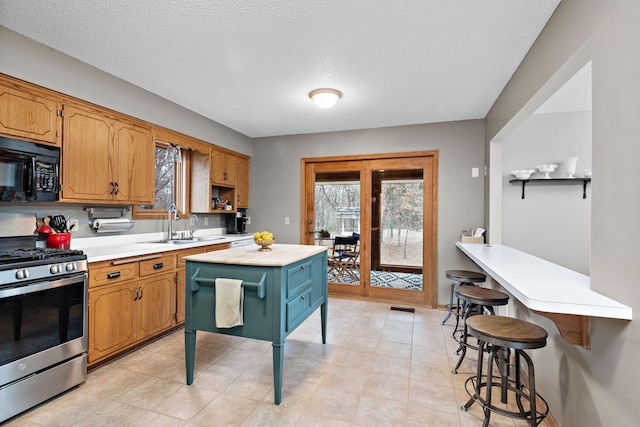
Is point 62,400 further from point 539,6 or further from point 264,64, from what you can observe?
point 539,6

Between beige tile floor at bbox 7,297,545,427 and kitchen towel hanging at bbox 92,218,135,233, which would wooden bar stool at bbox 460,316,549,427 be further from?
kitchen towel hanging at bbox 92,218,135,233

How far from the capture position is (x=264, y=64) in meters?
2.62

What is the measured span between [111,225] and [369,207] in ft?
10.5

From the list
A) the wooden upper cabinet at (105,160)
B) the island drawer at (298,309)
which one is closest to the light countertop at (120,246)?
the wooden upper cabinet at (105,160)

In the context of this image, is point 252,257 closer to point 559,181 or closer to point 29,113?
point 29,113

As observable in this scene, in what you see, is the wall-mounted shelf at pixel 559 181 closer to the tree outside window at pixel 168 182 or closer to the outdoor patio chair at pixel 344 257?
the outdoor patio chair at pixel 344 257

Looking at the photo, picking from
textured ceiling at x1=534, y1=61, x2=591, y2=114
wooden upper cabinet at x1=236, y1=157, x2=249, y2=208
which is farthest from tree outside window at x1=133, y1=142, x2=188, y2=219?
textured ceiling at x1=534, y1=61, x2=591, y2=114

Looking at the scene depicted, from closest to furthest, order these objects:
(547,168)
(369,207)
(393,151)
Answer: (547,168) < (393,151) < (369,207)

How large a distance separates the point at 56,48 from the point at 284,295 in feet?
8.57

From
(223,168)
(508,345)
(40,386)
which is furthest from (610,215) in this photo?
(223,168)

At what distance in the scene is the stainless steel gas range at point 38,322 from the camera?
1.83 m

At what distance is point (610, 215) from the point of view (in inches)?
52.2

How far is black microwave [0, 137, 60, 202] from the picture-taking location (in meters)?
2.16

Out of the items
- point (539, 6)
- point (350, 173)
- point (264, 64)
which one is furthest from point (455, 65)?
point (350, 173)
